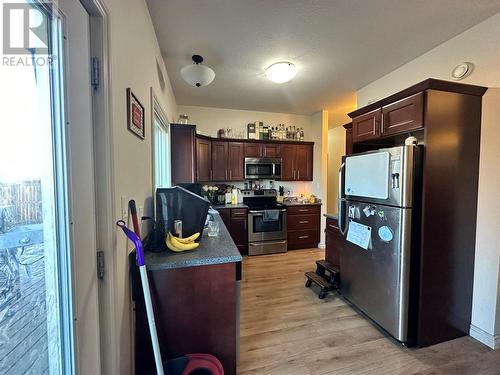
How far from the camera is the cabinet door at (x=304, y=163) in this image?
15.2ft

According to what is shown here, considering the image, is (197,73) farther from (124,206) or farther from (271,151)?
(271,151)

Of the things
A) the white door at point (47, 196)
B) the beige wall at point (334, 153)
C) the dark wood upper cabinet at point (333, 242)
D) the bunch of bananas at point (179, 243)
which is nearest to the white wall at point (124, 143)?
the white door at point (47, 196)

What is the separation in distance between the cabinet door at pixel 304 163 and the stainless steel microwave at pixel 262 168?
419 millimetres

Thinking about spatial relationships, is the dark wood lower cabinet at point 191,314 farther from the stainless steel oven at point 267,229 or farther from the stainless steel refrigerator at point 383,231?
the stainless steel oven at point 267,229

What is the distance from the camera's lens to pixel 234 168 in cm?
430

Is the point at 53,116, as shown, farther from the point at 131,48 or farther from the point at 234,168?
the point at 234,168

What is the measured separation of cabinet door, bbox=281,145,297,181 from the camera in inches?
180

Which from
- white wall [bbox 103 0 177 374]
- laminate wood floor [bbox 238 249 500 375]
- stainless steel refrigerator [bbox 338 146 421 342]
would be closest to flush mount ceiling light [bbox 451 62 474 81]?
stainless steel refrigerator [bbox 338 146 421 342]

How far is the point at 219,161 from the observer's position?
13.7 ft

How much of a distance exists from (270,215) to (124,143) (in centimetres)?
317

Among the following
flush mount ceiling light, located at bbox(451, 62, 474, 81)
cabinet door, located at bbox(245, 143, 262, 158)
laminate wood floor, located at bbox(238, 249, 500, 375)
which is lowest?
laminate wood floor, located at bbox(238, 249, 500, 375)

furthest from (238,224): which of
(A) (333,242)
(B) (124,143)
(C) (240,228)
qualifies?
(B) (124,143)

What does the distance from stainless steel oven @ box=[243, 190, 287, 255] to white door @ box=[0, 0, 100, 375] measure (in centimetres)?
319

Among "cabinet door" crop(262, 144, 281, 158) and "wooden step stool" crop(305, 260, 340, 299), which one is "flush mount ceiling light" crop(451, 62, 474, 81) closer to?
"wooden step stool" crop(305, 260, 340, 299)
